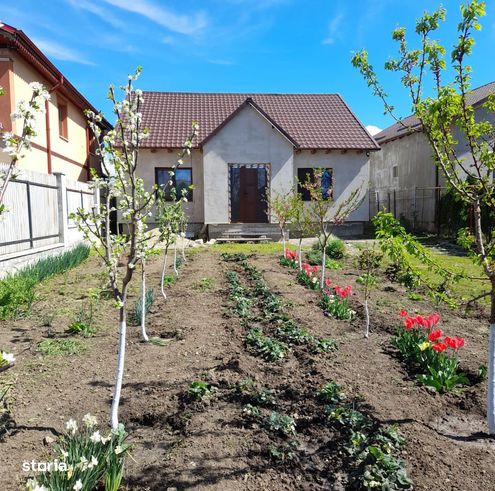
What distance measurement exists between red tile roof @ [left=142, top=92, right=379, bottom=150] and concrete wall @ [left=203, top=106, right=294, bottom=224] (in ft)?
1.07

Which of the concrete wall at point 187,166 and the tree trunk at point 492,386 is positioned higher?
the concrete wall at point 187,166

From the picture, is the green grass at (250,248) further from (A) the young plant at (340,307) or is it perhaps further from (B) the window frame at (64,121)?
(B) the window frame at (64,121)

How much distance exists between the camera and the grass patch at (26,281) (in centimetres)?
592

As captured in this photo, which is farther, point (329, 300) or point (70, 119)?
point (70, 119)

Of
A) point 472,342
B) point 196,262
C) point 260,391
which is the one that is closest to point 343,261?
point 196,262

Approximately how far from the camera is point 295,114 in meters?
19.6

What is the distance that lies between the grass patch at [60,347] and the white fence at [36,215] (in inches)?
140

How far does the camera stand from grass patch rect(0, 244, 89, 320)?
233 inches

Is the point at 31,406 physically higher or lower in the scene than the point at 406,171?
lower

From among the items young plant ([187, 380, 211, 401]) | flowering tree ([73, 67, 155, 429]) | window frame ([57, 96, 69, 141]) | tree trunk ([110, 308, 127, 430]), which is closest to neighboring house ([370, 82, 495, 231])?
window frame ([57, 96, 69, 141])

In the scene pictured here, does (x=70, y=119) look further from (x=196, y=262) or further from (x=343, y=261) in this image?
(x=343, y=261)

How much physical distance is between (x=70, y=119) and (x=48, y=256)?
9.46 m

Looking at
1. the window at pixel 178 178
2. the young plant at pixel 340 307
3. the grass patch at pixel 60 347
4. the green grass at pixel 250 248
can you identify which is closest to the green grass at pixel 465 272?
the young plant at pixel 340 307

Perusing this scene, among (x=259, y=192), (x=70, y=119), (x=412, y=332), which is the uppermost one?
(x=70, y=119)
